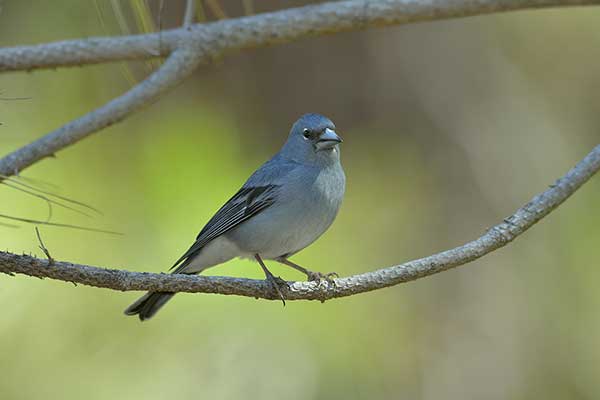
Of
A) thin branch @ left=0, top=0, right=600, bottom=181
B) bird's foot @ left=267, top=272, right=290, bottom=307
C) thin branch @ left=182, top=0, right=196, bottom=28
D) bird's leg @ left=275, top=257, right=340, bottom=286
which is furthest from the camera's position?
bird's leg @ left=275, top=257, right=340, bottom=286

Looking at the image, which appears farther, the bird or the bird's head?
the bird's head

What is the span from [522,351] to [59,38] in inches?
141

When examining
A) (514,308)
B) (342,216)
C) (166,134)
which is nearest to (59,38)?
(166,134)

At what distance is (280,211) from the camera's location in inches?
165

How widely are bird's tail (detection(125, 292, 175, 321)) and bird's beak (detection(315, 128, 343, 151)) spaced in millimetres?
1188

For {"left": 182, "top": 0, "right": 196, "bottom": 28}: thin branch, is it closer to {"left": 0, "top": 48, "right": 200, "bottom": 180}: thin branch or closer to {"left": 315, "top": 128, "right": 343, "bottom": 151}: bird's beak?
{"left": 0, "top": 48, "right": 200, "bottom": 180}: thin branch

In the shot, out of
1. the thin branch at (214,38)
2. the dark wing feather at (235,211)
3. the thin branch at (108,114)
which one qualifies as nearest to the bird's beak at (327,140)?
Answer: the dark wing feather at (235,211)

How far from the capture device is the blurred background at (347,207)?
4242 millimetres

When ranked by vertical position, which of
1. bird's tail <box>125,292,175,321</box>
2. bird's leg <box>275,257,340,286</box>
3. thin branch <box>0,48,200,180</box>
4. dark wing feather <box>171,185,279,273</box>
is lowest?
bird's tail <box>125,292,175,321</box>

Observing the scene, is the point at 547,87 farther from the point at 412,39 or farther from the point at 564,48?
the point at 412,39

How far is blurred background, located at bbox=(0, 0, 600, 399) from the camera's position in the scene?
13.9 ft

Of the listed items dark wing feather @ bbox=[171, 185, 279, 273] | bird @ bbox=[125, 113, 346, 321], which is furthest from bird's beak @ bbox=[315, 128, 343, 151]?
dark wing feather @ bbox=[171, 185, 279, 273]

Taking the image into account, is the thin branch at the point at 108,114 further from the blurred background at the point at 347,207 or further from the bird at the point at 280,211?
the bird at the point at 280,211

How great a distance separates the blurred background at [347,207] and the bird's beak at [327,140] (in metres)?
0.58
